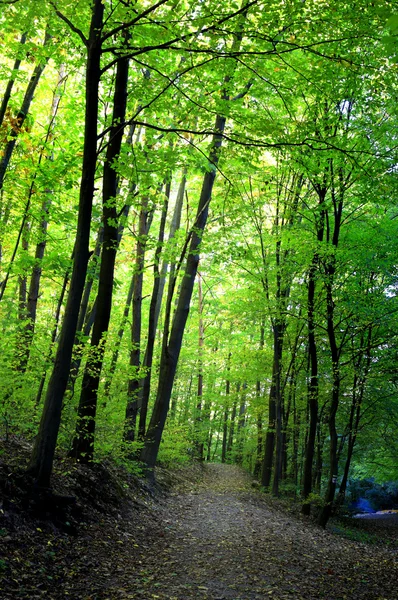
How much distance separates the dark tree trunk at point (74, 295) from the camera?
5.17 metres

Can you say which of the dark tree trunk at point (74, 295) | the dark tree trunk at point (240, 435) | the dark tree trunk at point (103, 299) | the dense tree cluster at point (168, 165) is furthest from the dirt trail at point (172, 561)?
the dark tree trunk at point (240, 435)

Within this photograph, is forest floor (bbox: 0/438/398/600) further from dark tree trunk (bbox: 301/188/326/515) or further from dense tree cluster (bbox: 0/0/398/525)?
dark tree trunk (bbox: 301/188/326/515)

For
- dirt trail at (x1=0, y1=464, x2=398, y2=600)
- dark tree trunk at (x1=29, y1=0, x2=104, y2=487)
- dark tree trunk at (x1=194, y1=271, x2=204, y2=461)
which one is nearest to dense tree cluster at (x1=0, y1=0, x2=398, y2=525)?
dark tree trunk at (x1=29, y1=0, x2=104, y2=487)

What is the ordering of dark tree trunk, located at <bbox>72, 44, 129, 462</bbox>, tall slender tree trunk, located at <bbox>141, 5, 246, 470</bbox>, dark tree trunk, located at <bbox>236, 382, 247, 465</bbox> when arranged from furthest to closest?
dark tree trunk, located at <bbox>236, 382, 247, 465</bbox>
tall slender tree trunk, located at <bbox>141, 5, 246, 470</bbox>
dark tree trunk, located at <bbox>72, 44, 129, 462</bbox>

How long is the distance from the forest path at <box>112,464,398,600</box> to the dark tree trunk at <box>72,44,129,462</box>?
6.34 feet

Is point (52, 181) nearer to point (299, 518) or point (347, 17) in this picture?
point (347, 17)

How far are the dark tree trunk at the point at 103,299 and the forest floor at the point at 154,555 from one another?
50 centimetres

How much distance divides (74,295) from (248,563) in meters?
4.23

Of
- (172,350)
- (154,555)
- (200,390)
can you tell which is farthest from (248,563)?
(200,390)

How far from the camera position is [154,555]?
226 inches

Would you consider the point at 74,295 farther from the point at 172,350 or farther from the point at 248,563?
the point at 172,350

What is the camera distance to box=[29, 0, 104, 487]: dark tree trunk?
5168mm

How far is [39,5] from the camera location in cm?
493

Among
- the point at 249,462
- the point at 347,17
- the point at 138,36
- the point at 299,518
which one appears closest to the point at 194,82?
the point at 138,36
